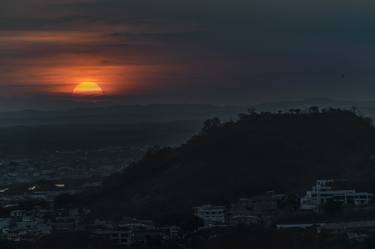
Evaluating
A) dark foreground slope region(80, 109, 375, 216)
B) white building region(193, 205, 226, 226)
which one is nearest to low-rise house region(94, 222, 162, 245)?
white building region(193, 205, 226, 226)

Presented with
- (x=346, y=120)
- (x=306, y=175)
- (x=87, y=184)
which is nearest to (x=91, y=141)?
(x=87, y=184)

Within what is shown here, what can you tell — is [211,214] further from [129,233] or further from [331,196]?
[129,233]

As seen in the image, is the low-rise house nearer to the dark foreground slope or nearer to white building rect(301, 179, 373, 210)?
the dark foreground slope

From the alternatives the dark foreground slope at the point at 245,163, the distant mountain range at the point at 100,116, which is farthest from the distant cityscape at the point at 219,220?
the distant mountain range at the point at 100,116

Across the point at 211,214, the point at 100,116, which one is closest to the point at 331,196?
the point at 211,214

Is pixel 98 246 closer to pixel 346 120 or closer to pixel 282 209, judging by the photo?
pixel 282 209
